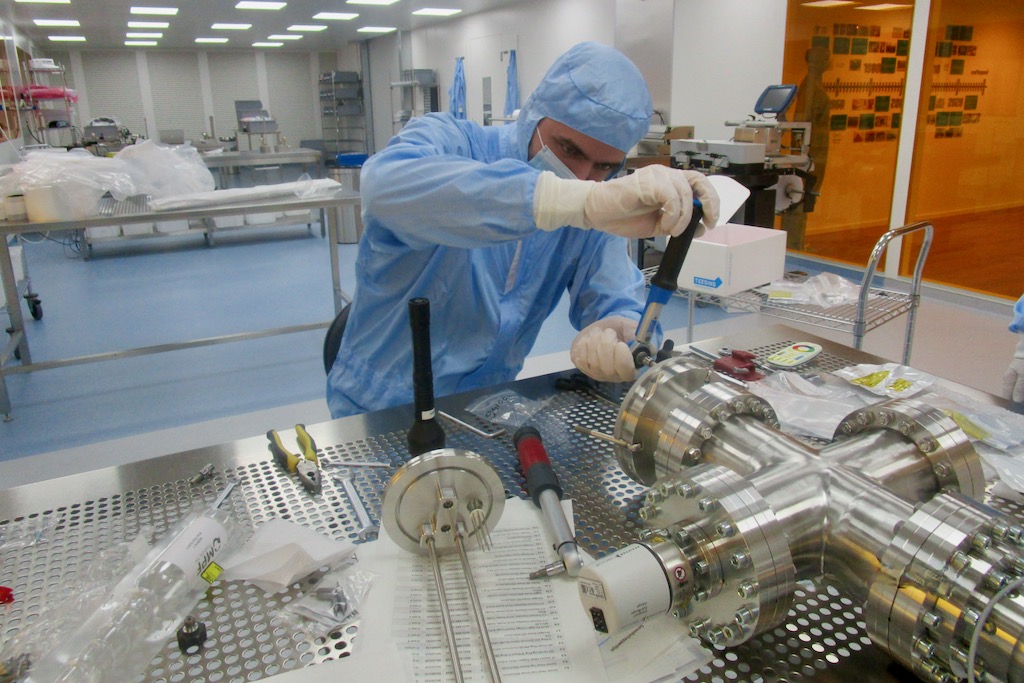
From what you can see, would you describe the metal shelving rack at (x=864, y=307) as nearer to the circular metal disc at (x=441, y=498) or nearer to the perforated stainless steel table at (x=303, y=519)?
the perforated stainless steel table at (x=303, y=519)

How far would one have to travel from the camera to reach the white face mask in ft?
4.40

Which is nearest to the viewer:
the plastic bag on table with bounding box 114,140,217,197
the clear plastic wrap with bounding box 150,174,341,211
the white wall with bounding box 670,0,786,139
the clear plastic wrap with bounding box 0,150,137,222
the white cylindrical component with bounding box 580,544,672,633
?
the white cylindrical component with bounding box 580,544,672,633

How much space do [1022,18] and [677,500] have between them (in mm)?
5084

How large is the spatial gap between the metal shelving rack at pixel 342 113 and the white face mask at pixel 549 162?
1301 centimetres

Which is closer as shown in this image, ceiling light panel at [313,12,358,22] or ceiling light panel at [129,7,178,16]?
ceiling light panel at [129,7,178,16]

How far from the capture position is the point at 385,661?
1.98ft

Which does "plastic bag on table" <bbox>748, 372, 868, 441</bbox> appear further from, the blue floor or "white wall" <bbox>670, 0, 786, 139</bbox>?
"white wall" <bbox>670, 0, 786, 139</bbox>

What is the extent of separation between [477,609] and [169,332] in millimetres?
4218

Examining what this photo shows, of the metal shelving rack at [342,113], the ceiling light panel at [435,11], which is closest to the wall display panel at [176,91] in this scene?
the metal shelving rack at [342,113]

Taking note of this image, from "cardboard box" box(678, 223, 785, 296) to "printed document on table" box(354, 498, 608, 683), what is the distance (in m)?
1.41

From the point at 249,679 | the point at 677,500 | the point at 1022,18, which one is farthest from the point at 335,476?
the point at 1022,18

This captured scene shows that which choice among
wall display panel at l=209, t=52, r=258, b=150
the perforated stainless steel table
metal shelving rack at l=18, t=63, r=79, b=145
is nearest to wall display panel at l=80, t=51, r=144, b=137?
wall display panel at l=209, t=52, r=258, b=150

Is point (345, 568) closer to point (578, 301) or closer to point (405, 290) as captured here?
point (405, 290)

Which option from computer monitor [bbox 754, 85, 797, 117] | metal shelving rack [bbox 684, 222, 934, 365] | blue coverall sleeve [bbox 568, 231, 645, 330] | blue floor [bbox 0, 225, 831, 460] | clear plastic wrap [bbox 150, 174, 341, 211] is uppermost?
computer monitor [bbox 754, 85, 797, 117]
